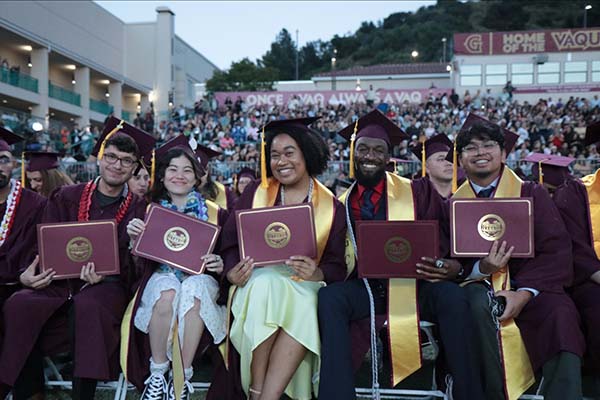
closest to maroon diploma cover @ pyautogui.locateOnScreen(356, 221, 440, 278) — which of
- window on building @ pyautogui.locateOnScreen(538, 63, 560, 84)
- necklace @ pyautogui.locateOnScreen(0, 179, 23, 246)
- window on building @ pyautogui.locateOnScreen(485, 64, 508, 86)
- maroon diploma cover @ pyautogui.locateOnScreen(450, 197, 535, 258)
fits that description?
maroon diploma cover @ pyautogui.locateOnScreen(450, 197, 535, 258)

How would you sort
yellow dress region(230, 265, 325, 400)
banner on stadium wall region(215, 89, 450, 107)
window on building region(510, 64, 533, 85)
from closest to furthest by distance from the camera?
yellow dress region(230, 265, 325, 400)
banner on stadium wall region(215, 89, 450, 107)
window on building region(510, 64, 533, 85)

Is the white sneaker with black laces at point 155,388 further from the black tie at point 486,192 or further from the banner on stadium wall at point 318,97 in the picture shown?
the banner on stadium wall at point 318,97

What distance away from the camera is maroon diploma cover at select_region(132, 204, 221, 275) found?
3701mm

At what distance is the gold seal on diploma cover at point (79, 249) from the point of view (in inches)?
148

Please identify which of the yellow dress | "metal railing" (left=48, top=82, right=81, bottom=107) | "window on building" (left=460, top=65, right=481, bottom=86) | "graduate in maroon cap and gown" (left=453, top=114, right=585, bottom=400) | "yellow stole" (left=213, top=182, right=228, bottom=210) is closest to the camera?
"graduate in maroon cap and gown" (left=453, top=114, right=585, bottom=400)

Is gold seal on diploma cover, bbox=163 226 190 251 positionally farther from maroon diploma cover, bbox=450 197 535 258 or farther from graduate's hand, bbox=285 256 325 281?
maroon diploma cover, bbox=450 197 535 258

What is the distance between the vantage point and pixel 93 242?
376cm

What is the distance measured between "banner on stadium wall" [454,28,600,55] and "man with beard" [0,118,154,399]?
34.6 m

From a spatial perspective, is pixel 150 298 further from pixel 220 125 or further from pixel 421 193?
pixel 220 125

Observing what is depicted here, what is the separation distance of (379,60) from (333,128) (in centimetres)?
4835

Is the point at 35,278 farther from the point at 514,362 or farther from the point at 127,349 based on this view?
the point at 514,362

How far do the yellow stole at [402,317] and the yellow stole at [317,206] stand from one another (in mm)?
189

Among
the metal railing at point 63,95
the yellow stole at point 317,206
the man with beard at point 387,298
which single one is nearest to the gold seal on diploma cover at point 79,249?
the yellow stole at point 317,206

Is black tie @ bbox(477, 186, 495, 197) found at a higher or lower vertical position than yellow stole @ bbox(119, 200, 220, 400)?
higher
